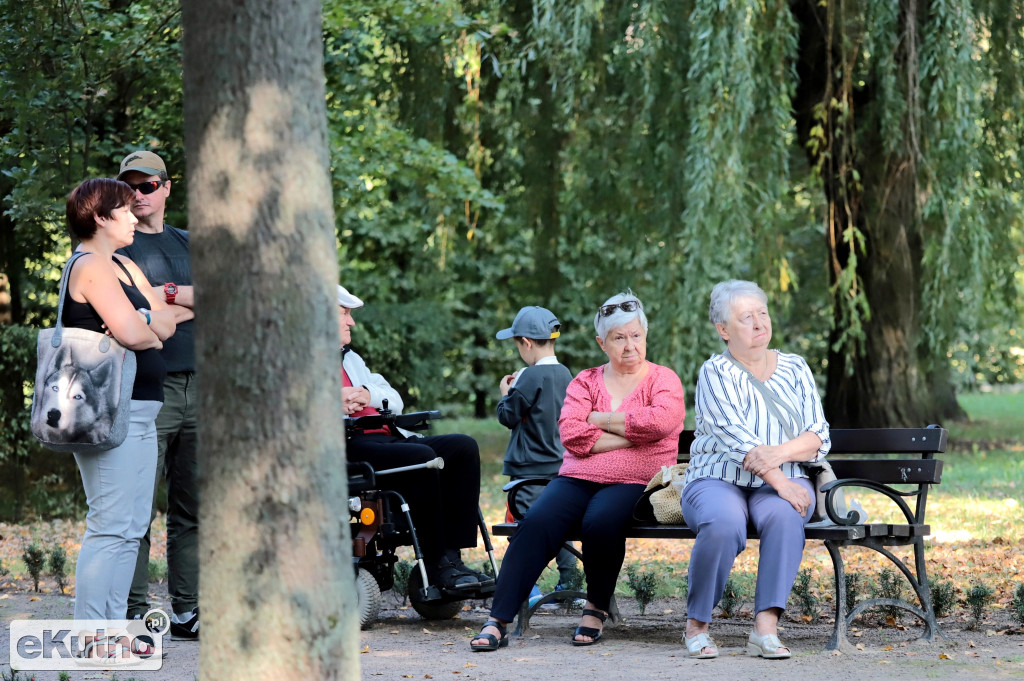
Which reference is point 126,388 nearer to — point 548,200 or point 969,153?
point 969,153

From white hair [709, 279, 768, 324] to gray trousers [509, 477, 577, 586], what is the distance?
1271 millimetres

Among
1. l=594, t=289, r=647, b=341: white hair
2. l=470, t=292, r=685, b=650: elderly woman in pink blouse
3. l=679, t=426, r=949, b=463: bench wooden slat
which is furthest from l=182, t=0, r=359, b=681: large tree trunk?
l=679, t=426, r=949, b=463: bench wooden slat

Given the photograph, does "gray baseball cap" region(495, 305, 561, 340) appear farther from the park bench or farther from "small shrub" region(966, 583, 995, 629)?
"small shrub" region(966, 583, 995, 629)

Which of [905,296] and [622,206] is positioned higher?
[622,206]

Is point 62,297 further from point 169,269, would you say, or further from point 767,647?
point 767,647

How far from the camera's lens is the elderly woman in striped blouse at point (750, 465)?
16.1 feet

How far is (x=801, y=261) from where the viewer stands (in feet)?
70.3

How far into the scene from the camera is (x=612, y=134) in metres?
12.7

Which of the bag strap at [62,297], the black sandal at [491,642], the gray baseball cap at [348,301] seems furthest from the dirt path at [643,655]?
the gray baseball cap at [348,301]

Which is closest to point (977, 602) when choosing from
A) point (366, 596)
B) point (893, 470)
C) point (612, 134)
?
point (893, 470)

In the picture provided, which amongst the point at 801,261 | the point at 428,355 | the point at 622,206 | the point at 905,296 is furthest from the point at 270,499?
the point at 801,261

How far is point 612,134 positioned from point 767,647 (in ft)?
27.9

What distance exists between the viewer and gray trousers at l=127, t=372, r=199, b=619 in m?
5.36

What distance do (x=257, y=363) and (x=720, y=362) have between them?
9.73 feet
